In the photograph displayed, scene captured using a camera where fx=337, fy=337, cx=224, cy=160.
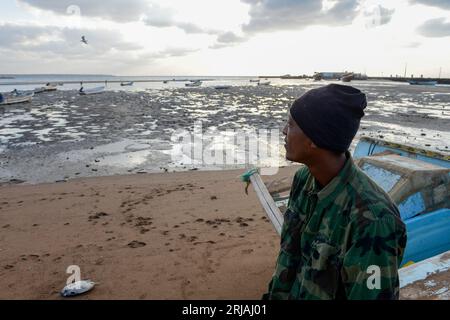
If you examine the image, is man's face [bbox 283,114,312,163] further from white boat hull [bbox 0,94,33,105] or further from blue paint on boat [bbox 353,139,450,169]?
white boat hull [bbox 0,94,33,105]

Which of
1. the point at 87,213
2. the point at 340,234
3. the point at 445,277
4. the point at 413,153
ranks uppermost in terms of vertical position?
the point at 340,234

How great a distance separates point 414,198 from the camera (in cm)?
457

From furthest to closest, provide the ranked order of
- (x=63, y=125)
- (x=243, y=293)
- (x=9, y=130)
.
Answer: (x=63, y=125) → (x=9, y=130) → (x=243, y=293)

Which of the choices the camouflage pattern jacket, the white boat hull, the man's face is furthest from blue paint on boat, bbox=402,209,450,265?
the white boat hull

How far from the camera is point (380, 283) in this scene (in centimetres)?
151

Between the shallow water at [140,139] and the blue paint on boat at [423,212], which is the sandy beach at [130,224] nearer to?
the shallow water at [140,139]

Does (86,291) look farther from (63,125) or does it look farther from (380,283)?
(63,125)

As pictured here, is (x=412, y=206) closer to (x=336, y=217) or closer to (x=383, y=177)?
(x=383, y=177)

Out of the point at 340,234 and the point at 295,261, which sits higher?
the point at 340,234

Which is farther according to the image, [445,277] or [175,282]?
[175,282]

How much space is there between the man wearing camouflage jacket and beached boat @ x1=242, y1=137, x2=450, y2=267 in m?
2.00

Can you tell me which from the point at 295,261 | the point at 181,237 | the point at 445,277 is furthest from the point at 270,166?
the point at 295,261

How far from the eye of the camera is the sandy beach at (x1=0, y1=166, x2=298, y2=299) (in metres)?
4.59

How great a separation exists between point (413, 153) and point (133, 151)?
408 inches
